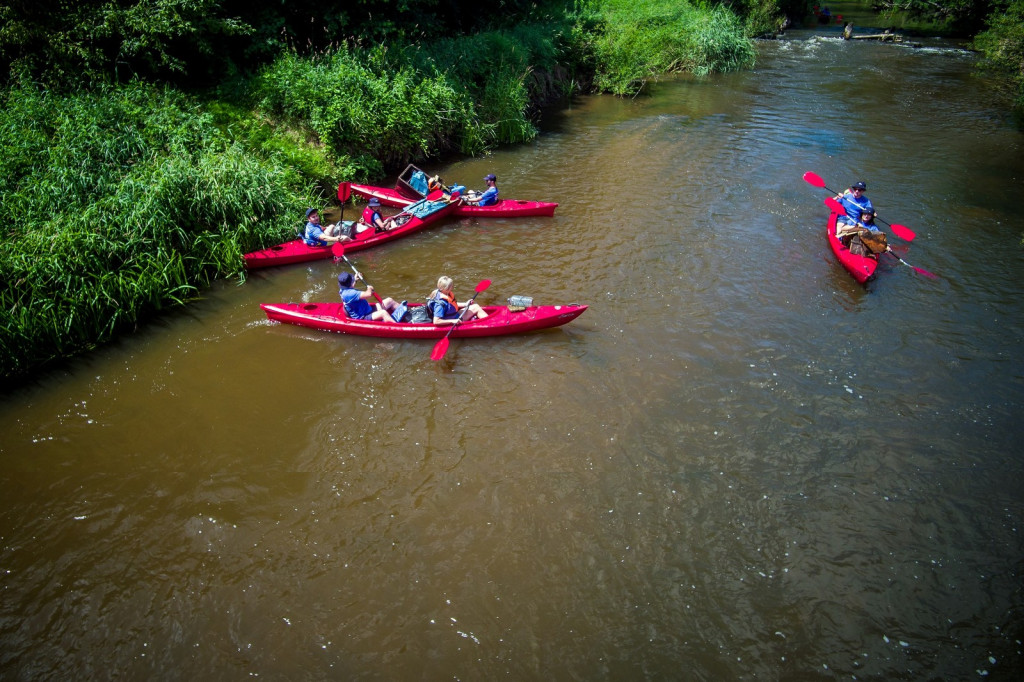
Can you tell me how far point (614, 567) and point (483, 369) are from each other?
9.64 feet

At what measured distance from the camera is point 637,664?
13.9ft

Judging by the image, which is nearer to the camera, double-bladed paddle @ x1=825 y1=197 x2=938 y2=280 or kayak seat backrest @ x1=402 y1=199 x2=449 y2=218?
double-bladed paddle @ x1=825 y1=197 x2=938 y2=280

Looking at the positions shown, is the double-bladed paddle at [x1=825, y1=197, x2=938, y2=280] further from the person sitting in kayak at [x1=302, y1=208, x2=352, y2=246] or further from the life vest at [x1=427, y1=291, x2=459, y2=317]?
the person sitting in kayak at [x1=302, y1=208, x2=352, y2=246]

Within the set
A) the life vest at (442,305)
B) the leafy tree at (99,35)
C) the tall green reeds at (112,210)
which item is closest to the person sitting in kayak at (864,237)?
the life vest at (442,305)

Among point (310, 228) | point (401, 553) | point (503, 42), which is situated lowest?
point (401, 553)

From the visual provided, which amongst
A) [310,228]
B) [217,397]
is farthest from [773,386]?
[310,228]

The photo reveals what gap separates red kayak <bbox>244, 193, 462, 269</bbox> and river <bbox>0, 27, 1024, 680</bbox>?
8.6 inches

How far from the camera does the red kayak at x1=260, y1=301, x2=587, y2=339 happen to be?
295 inches

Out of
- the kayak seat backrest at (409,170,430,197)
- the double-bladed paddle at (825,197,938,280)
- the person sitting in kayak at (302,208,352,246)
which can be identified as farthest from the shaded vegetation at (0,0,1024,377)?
the double-bladed paddle at (825,197,938,280)

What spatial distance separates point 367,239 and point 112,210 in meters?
3.47

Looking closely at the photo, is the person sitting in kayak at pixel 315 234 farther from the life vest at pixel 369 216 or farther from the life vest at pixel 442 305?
the life vest at pixel 442 305

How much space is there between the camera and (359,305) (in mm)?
7523

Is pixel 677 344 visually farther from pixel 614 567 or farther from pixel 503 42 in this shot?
pixel 503 42

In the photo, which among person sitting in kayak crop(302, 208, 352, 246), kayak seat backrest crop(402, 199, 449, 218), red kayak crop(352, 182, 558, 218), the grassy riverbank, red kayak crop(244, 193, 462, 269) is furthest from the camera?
red kayak crop(352, 182, 558, 218)
